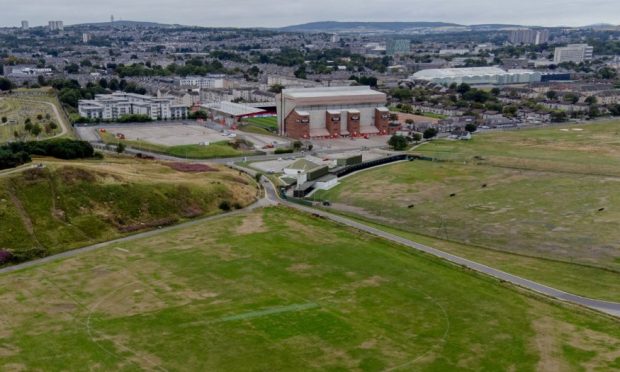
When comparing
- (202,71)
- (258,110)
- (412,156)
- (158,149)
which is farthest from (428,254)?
(202,71)

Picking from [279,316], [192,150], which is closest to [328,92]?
[192,150]

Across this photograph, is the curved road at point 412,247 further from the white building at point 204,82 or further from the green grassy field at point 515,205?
the white building at point 204,82

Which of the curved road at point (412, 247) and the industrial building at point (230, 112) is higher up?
the industrial building at point (230, 112)

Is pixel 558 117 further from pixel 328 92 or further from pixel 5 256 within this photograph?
pixel 5 256

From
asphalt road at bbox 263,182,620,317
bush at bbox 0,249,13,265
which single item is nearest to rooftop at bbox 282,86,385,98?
asphalt road at bbox 263,182,620,317

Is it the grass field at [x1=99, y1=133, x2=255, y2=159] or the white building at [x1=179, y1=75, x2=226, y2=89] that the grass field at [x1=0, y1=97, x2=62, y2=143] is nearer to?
the grass field at [x1=99, y1=133, x2=255, y2=159]

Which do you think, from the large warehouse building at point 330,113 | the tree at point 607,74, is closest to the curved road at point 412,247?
the large warehouse building at point 330,113
